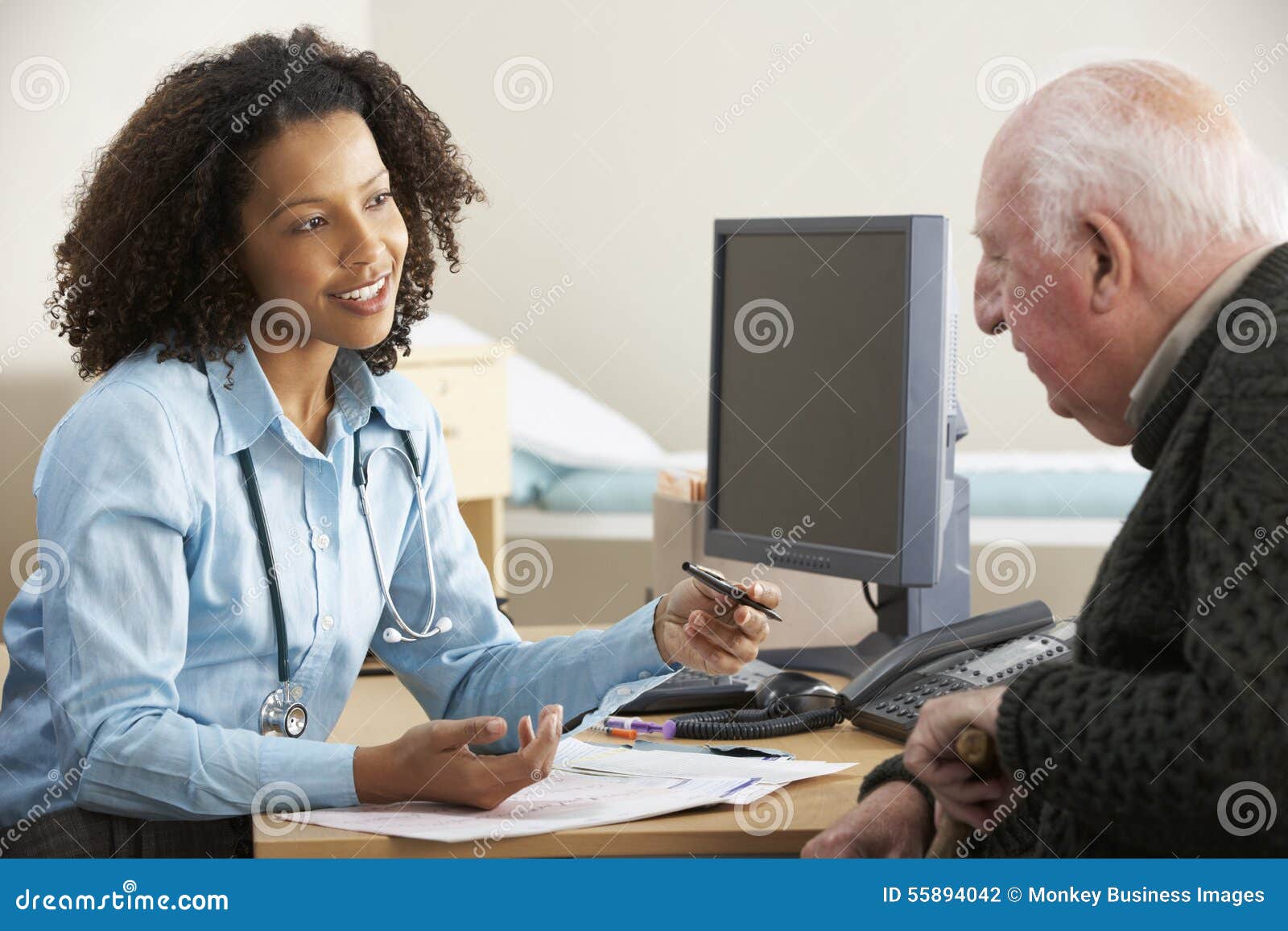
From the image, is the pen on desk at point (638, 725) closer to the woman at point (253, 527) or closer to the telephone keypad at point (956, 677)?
the woman at point (253, 527)

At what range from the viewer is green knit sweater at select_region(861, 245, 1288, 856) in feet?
2.76

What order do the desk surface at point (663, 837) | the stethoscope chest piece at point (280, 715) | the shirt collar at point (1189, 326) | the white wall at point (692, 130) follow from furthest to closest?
the white wall at point (692, 130) → the stethoscope chest piece at point (280, 715) → the desk surface at point (663, 837) → the shirt collar at point (1189, 326)

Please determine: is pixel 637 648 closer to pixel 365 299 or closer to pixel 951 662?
pixel 951 662

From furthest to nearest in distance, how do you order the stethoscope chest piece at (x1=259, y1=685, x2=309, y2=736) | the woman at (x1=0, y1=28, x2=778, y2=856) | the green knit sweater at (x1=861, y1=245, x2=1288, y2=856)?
the stethoscope chest piece at (x1=259, y1=685, x2=309, y2=736) → the woman at (x1=0, y1=28, x2=778, y2=856) → the green knit sweater at (x1=861, y1=245, x2=1288, y2=856)

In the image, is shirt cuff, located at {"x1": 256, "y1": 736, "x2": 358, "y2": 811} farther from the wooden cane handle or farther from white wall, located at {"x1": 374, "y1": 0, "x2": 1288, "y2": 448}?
white wall, located at {"x1": 374, "y1": 0, "x2": 1288, "y2": 448}

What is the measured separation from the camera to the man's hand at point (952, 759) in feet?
3.41

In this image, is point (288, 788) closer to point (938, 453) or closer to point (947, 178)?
point (938, 453)

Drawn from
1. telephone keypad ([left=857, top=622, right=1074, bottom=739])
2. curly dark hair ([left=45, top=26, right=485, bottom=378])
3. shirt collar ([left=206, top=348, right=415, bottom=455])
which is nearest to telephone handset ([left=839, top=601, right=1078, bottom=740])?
telephone keypad ([left=857, top=622, right=1074, bottom=739])

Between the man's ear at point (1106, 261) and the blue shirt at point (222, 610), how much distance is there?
655 millimetres

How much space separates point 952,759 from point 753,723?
1.53ft

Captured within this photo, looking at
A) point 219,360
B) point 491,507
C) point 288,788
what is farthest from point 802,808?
→ point 491,507

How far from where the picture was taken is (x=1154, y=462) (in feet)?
3.32

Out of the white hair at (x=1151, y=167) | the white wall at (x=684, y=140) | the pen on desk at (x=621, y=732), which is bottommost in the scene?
the pen on desk at (x=621, y=732)

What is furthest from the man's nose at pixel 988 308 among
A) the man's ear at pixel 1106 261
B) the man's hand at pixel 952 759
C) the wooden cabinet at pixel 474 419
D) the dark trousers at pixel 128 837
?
the wooden cabinet at pixel 474 419
